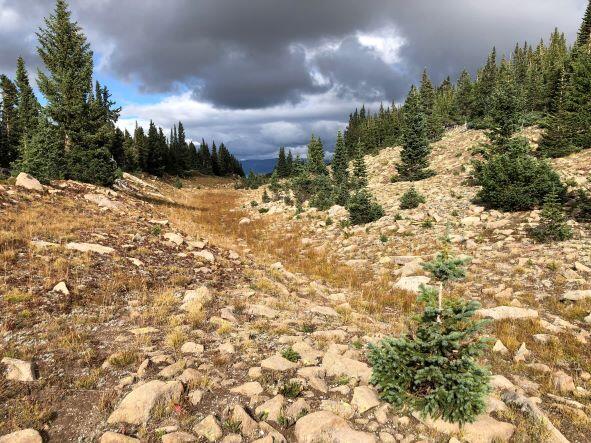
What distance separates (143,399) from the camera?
522 centimetres

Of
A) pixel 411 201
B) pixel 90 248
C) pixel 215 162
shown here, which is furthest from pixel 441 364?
pixel 215 162

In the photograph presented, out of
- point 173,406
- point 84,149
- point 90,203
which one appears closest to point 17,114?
point 84,149

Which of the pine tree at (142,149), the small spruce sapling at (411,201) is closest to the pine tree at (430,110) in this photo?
the small spruce sapling at (411,201)

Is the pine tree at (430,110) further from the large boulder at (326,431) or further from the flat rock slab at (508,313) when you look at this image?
the large boulder at (326,431)

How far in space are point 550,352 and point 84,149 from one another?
2778cm

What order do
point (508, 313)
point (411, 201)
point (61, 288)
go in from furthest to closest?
point (411, 201) → point (508, 313) → point (61, 288)

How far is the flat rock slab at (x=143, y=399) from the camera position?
16.3 ft

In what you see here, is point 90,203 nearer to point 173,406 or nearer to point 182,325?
point 182,325

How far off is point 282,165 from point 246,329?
241 feet

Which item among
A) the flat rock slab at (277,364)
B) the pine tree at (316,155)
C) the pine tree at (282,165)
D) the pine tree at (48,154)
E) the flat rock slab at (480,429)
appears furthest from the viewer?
the pine tree at (282,165)

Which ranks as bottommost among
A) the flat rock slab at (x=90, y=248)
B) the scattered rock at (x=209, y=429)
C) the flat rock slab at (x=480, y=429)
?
the flat rock slab at (x=480, y=429)

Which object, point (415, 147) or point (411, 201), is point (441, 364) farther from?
point (415, 147)

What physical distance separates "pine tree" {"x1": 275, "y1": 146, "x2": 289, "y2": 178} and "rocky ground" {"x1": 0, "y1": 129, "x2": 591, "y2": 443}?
60.5 m

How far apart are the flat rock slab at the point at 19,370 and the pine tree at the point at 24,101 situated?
55.7m
